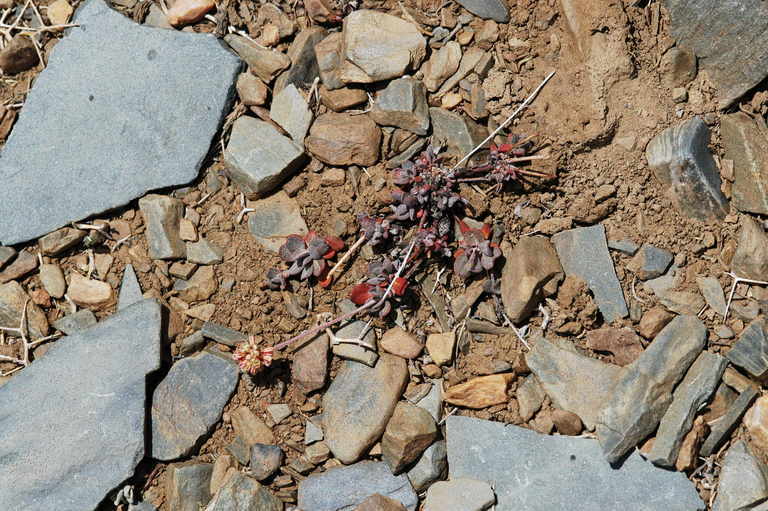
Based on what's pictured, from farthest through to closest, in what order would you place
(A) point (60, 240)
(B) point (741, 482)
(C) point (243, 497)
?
(A) point (60, 240), (C) point (243, 497), (B) point (741, 482)

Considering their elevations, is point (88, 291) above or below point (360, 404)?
above

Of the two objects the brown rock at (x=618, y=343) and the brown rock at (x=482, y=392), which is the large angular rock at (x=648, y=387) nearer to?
the brown rock at (x=618, y=343)

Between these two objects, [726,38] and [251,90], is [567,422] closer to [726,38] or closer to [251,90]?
[726,38]

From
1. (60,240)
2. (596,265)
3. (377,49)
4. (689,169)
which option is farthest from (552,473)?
(60,240)

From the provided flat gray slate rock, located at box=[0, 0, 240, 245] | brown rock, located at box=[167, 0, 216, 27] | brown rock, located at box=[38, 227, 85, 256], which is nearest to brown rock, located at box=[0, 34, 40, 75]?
flat gray slate rock, located at box=[0, 0, 240, 245]

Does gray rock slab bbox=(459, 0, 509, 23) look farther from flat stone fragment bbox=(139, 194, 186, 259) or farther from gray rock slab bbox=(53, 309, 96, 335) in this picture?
gray rock slab bbox=(53, 309, 96, 335)

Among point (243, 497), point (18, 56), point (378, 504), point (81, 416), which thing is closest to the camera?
point (378, 504)
